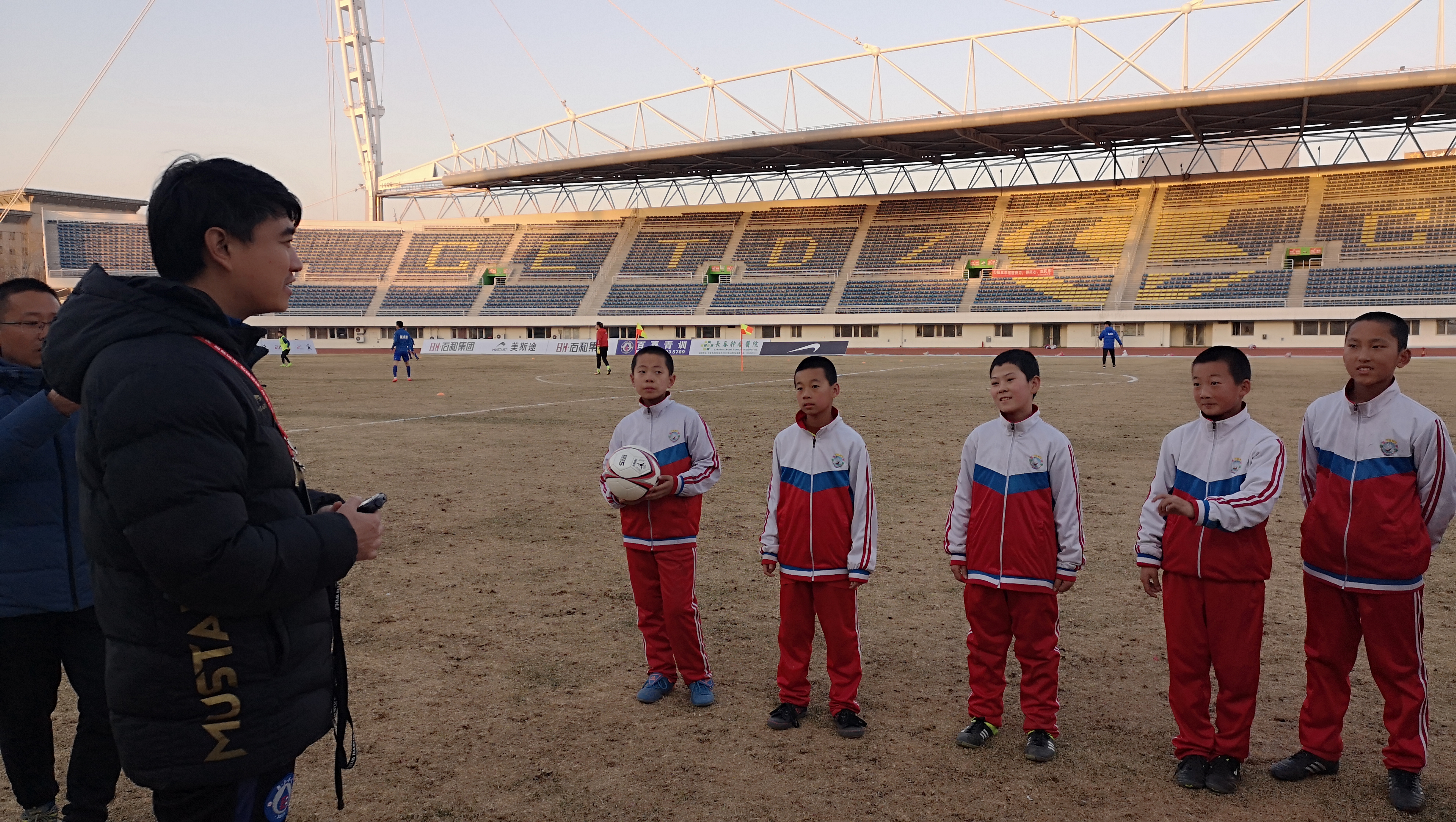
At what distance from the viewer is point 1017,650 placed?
429 centimetres

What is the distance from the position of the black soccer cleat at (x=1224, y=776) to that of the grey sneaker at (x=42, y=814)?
195 inches

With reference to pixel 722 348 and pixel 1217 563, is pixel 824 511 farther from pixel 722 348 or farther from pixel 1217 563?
pixel 722 348

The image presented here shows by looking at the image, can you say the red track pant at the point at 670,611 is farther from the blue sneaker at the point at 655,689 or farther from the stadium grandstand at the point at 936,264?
the stadium grandstand at the point at 936,264

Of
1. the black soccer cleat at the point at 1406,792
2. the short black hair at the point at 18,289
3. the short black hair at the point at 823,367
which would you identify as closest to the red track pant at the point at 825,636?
the short black hair at the point at 823,367

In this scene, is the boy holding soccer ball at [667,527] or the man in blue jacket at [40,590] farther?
the boy holding soccer ball at [667,527]

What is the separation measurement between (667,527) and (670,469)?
364 mm

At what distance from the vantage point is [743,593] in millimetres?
6547

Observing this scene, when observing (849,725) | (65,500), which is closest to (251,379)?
(65,500)

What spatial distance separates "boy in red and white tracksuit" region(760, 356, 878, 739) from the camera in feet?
14.4

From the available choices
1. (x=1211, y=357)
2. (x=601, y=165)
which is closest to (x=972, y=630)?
(x=1211, y=357)

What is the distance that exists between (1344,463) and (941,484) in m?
6.56

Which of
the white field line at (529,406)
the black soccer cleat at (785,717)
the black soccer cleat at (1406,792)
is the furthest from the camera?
the white field line at (529,406)

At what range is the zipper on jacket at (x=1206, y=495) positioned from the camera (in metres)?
3.75

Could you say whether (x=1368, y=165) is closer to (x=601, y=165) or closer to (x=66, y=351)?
(x=601, y=165)
